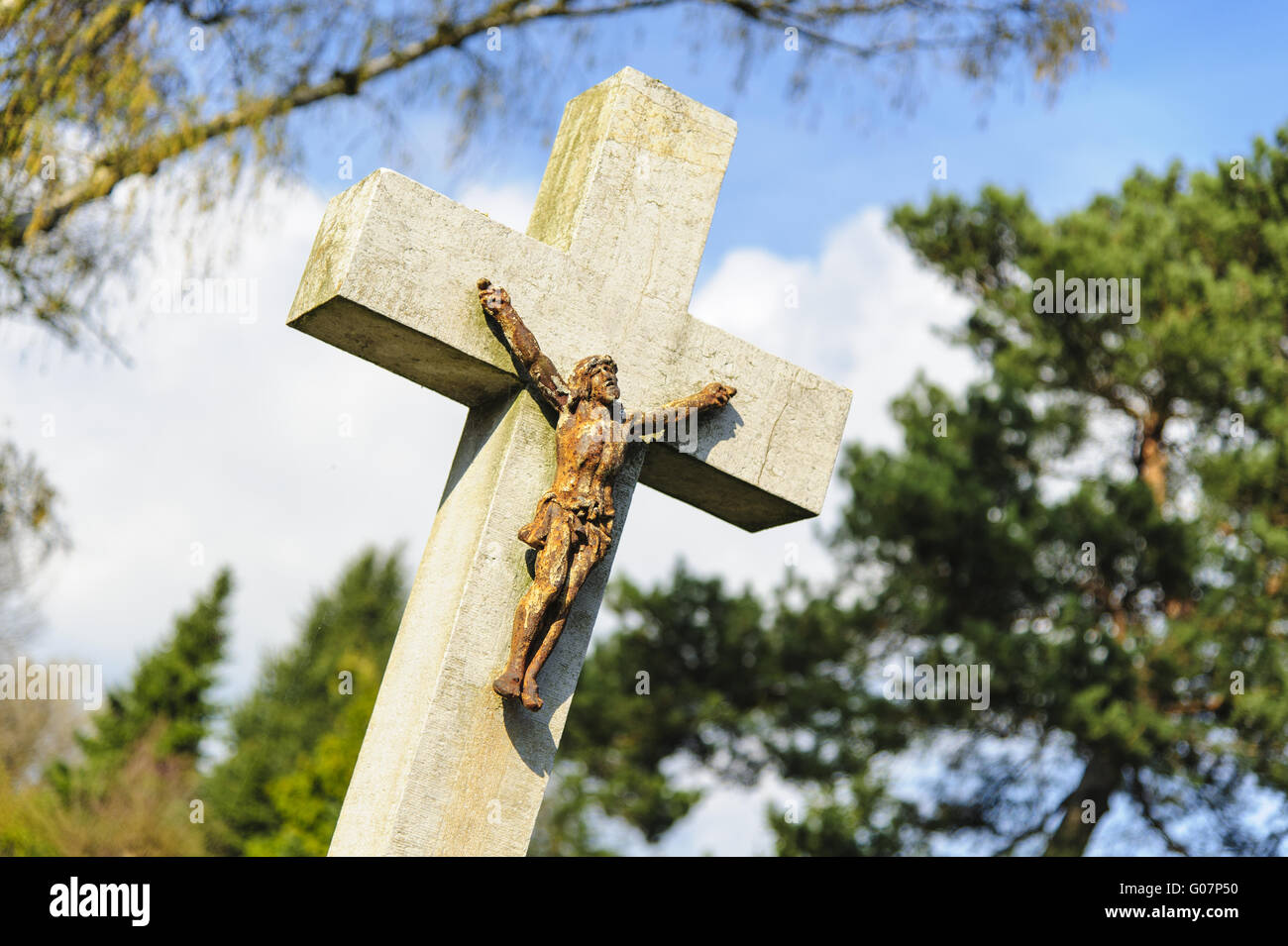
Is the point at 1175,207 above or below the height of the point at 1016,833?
above

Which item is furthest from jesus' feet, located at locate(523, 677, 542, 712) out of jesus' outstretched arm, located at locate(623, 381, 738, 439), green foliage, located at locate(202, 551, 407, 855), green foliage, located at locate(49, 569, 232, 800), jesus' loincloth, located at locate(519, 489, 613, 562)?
green foliage, located at locate(49, 569, 232, 800)

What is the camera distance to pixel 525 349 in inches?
131

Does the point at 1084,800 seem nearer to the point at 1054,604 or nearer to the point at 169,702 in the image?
the point at 1054,604

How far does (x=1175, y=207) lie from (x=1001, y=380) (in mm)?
2902

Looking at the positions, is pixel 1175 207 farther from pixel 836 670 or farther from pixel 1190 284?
pixel 836 670

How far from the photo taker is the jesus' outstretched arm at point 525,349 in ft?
10.9

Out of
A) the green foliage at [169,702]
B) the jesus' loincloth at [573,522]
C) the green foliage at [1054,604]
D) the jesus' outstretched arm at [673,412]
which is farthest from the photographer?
the green foliage at [169,702]

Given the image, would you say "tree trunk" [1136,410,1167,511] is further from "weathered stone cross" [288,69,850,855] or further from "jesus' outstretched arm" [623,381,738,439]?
"jesus' outstretched arm" [623,381,738,439]

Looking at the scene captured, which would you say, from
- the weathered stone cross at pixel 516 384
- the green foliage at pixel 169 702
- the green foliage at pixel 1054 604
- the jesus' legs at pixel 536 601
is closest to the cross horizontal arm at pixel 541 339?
the weathered stone cross at pixel 516 384

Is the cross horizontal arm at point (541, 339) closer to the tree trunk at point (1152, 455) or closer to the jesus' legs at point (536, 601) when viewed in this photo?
the jesus' legs at point (536, 601)
